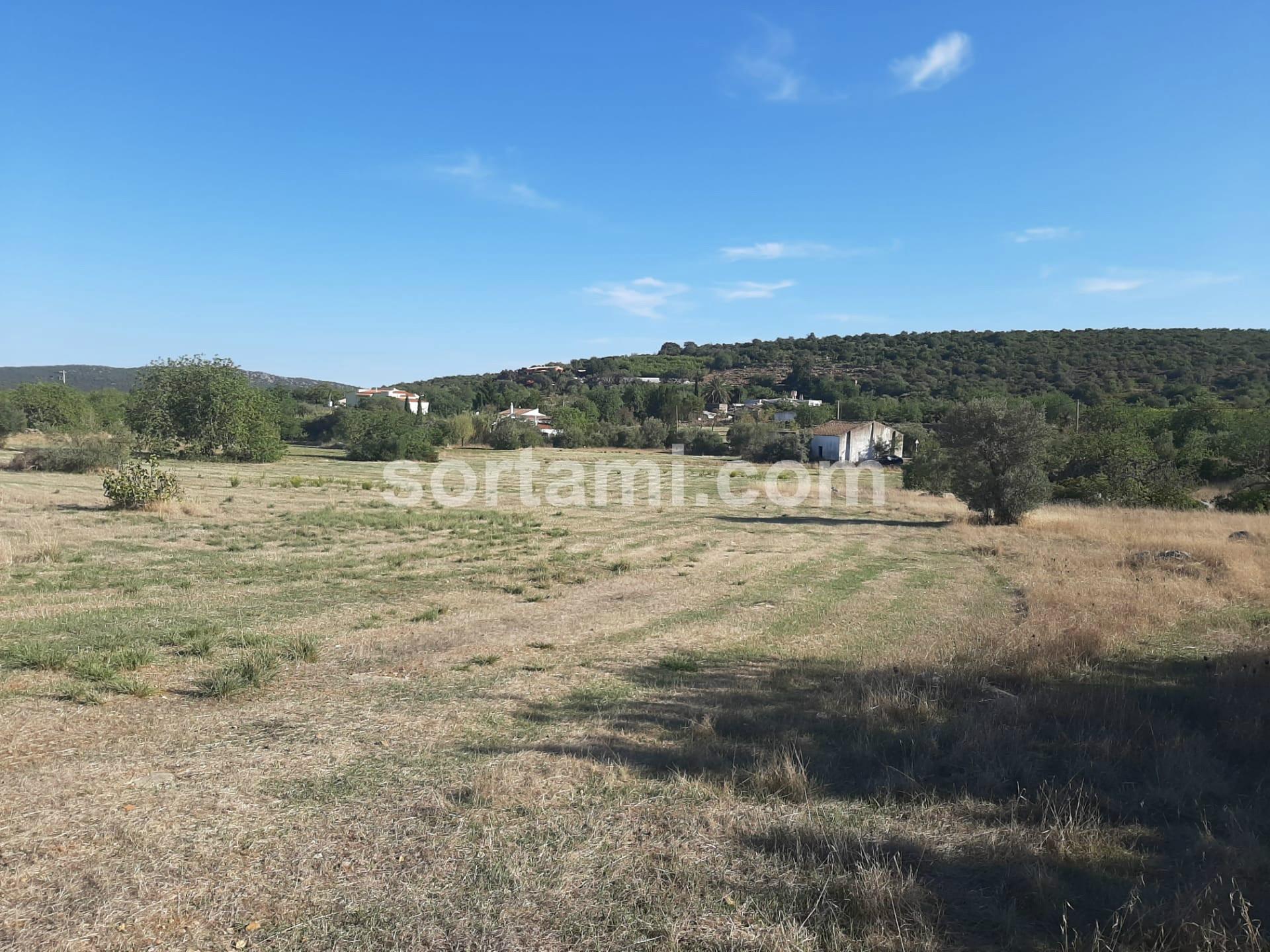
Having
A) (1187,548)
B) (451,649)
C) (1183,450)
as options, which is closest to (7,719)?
(451,649)

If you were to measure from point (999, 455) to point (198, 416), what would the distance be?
53.4 meters

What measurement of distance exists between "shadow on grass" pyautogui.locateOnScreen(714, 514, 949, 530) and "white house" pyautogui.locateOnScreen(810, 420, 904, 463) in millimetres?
40153

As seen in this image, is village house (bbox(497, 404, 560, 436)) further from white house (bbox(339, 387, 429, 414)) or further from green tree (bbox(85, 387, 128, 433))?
green tree (bbox(85, 387, 128, 433))

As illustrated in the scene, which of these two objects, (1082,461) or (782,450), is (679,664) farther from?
(782,450)

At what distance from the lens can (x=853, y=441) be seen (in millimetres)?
71625

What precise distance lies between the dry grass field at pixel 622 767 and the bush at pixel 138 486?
927 cm

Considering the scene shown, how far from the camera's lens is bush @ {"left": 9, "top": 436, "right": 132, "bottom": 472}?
3578cm

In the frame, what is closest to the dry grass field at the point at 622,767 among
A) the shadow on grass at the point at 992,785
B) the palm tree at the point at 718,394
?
the shadow on grass at the point at 992,785

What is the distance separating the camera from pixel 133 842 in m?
4.21

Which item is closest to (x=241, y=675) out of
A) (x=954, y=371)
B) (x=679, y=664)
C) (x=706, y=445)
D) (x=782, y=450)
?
(x=679, y=664)

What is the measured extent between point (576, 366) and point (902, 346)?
88294mm

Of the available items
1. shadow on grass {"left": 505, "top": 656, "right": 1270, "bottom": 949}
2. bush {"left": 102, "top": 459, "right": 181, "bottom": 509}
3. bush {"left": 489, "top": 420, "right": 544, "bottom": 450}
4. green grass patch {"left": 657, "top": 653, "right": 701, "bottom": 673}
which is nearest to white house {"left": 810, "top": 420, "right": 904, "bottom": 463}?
bush {"left": 489, "top": 420, "right": 544, "bottom": 450}

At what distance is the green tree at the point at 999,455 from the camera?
84.0 ft

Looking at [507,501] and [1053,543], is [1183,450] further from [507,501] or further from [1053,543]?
[507,501]
